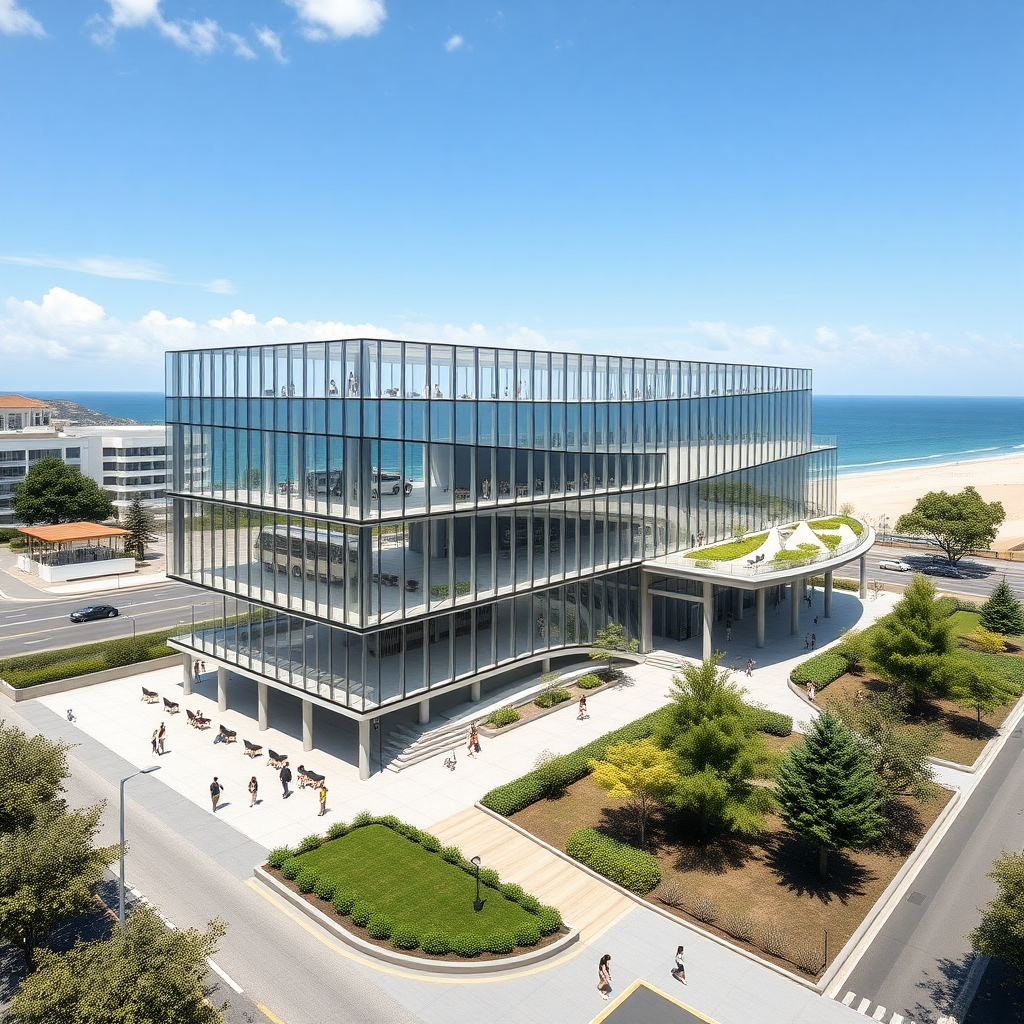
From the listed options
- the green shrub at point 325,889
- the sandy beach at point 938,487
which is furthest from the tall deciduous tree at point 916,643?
the sandy beach at point 938,487

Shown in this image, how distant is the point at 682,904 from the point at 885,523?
81.9m

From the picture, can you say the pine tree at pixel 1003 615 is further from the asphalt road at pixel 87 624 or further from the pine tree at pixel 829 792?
the asphalt road at pixel 87 624

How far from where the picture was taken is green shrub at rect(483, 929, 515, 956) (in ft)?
75.5

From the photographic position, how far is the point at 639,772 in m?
27.7

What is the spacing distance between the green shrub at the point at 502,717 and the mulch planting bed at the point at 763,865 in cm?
611

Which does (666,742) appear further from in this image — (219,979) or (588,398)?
(588,398)

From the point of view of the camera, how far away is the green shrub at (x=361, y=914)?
2422 cm

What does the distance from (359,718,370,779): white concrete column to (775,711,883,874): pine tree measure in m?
16.5

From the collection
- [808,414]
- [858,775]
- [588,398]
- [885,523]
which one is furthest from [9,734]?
[885,523]

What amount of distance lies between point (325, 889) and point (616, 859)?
9.68m

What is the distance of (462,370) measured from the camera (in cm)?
3678

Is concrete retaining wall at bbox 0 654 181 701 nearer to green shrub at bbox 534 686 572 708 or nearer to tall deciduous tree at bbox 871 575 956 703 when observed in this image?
green shrub at bbox 534 686 572 708

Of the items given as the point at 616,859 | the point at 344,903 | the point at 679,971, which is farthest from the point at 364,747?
the point at 679,971

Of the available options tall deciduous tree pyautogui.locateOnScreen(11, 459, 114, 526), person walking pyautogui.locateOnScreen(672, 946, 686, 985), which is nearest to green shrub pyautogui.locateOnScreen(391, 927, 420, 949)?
person walking pyautogui.locateOnScreen(672, 946, 686, 985)
